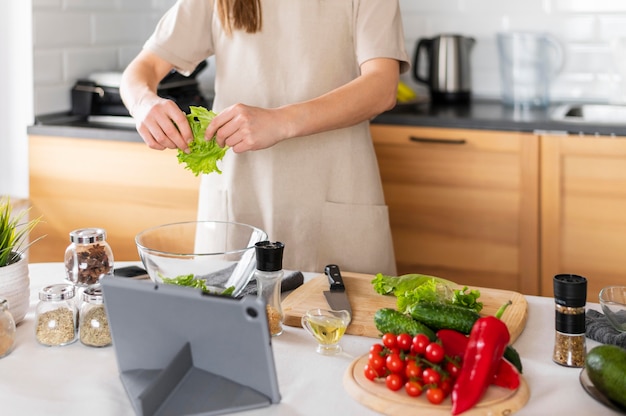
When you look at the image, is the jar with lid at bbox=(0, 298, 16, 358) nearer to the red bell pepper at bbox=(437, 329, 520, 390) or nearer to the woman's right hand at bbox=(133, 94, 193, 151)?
the woman's right hand at bbox=(133, 94, 193, 151)

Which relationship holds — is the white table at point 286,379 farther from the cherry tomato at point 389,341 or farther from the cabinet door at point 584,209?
the cabinet door at point 584,209

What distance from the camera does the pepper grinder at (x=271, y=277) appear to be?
1533 millimetres

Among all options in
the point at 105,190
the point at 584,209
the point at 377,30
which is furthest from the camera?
the point at 105,190

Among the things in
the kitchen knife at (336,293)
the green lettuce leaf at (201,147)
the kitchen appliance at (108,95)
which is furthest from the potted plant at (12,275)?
the kitchen appliance at (108,95)

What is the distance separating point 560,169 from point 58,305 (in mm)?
1859

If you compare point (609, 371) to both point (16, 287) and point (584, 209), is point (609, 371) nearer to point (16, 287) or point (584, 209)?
point (16, 287)

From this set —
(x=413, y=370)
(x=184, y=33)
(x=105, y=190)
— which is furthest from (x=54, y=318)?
(x=105, y=190)

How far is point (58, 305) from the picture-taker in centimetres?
149

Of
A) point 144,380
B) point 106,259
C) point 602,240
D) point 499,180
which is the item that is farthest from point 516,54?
point 144,380

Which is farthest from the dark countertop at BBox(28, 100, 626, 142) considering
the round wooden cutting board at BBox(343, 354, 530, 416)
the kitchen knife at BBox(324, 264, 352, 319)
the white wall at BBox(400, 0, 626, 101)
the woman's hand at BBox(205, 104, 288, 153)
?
the round wooden cutting board at BBox(343, 354, 530, 416)

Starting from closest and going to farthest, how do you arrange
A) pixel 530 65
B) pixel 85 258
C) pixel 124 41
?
1. pixel 85 258
2. pixel 530 65
3. pixel 124 41

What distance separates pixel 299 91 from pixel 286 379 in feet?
3.28

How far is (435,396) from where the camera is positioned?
121 centimetres

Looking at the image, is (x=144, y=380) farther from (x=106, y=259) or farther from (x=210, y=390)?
(x=106, y=259)
